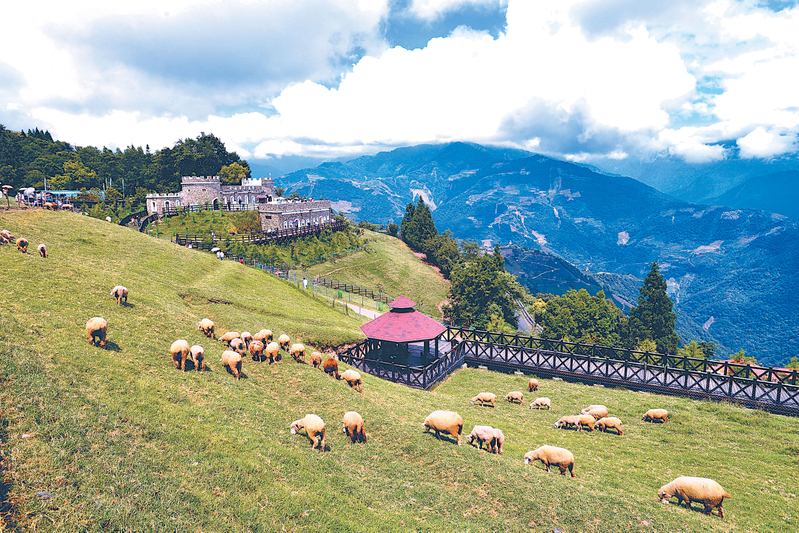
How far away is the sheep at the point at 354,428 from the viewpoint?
15.8 metres

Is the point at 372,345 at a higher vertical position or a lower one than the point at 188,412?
lower

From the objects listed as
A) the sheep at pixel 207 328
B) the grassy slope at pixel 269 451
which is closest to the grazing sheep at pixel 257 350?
the grassy slope at pixel 269 451

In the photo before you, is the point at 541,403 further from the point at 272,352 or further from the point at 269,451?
the point at 269,451

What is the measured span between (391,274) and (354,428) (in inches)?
2966

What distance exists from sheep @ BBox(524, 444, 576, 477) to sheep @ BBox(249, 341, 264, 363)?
14.3 m

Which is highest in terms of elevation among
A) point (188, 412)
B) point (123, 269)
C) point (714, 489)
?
point (123, 269)

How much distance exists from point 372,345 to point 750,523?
24.6 m

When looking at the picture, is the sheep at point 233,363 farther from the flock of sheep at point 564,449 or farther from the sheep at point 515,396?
the sheep at point 515,396

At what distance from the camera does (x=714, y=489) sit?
1405 cm

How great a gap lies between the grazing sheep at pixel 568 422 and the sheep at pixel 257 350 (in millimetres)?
17372

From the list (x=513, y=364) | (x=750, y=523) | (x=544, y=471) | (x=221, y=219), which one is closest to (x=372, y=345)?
(x=513, y=364)

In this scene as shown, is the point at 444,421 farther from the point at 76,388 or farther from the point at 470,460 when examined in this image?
the point at 76,388

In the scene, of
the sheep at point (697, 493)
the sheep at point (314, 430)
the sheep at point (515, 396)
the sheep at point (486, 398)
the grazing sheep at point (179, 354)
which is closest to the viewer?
the sheep at point (697, 493)

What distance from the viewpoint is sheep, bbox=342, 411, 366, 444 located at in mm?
15781
